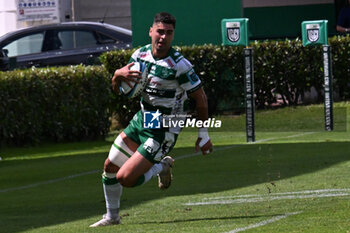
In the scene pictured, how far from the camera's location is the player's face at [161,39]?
10031 mm

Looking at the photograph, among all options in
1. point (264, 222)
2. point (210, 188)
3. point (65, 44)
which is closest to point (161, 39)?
point (264, 222)

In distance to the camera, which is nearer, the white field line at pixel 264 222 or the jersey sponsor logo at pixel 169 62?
the white field line at pixel 264 222

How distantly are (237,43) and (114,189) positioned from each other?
31.0 feet

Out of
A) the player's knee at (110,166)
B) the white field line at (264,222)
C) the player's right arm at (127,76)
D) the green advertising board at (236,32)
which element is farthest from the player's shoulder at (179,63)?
the green advertising board at (236,32)

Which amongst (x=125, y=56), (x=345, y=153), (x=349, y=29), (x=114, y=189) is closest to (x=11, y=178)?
(x=345, y=153)

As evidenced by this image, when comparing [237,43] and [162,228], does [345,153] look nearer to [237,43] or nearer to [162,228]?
[237,43]

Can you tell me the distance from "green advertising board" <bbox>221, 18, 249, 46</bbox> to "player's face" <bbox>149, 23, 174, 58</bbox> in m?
9.21

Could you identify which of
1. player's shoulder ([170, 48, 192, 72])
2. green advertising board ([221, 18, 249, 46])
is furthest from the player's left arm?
green advertising board ([221, 18, 249, 46])

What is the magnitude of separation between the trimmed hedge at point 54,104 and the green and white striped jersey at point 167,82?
10233mm

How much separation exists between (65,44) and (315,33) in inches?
308

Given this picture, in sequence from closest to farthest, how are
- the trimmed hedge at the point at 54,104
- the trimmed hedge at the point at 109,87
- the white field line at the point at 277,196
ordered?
the white field line at the point at 277,196
the trimmed hedge at the point at 54,104
the trimmed hedge at the point at 109,87

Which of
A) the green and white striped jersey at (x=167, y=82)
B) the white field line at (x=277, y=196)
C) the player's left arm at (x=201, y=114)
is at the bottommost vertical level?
the white field line at (x=277, y=196)

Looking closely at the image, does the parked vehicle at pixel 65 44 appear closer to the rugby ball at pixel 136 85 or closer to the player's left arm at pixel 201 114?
the player's left arm at pixel 201 114

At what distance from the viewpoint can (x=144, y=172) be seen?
32.9 feet
